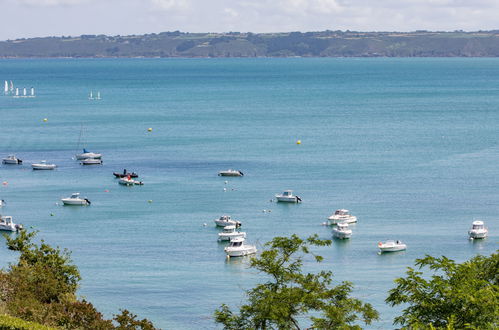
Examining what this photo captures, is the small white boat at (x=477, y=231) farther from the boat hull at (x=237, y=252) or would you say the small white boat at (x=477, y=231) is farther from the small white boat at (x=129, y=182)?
the small white boat at (x=129, y=182)

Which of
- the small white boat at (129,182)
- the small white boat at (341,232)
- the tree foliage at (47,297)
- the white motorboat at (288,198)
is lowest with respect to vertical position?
the tree foliage at (47,297)

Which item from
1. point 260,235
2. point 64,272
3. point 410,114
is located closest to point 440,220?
point 260,235

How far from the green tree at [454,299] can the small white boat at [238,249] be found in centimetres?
3918

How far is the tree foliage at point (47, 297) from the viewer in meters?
34.2

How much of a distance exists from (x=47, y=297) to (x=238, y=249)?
102ft

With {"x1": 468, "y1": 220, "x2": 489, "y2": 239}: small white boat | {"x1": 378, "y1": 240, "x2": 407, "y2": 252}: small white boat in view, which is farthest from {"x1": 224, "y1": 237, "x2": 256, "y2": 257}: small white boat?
{"x1": 468, "y1": 220, "x2": 489, "y2": 239}: small white boat

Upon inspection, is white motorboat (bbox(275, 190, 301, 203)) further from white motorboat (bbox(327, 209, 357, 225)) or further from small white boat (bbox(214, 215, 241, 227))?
small white boat (bbox(214, 215, 241, 227))

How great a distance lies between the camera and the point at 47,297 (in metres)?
38.7

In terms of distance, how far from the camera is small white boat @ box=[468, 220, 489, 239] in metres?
73.4

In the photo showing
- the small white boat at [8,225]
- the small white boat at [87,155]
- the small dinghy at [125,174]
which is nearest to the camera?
the small white boat at [8,225]

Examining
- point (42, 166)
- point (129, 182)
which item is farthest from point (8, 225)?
point (42, 166)

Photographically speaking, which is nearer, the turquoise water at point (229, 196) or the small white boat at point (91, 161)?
the turquoise water at point (229, 196)

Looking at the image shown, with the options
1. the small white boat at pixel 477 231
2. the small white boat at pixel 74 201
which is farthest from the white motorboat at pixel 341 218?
the small white boat at pixel 74 201

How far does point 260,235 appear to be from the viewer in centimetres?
7494
